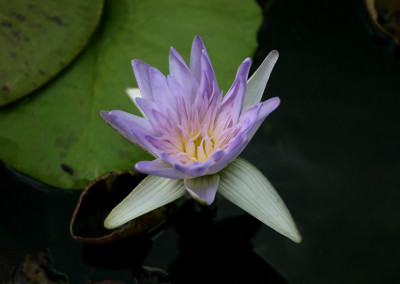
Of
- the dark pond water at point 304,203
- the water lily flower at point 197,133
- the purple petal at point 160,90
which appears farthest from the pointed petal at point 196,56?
the dark pond water at point 304,203

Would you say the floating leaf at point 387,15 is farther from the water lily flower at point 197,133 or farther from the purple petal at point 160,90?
the purple petal at point 160,90

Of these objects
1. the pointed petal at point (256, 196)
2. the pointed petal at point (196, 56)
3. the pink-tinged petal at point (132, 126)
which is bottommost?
the pointed petal at point (256, 196)

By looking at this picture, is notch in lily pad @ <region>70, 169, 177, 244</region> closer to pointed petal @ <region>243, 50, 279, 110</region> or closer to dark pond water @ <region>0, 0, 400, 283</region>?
dark pond water @ <region>0, 0, 400, 283</region>

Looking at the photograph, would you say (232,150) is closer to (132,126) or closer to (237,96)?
(237,96)

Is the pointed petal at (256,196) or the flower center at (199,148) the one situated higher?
the flower center at (199,148)

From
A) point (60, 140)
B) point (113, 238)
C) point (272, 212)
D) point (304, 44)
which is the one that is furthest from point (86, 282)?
point (304, 44)

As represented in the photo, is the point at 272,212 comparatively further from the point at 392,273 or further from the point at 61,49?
the point at 61,49
